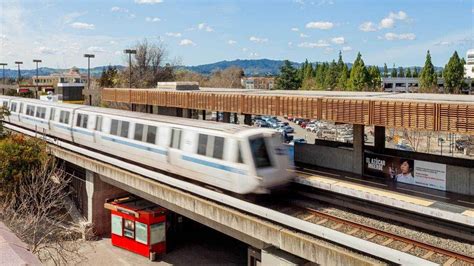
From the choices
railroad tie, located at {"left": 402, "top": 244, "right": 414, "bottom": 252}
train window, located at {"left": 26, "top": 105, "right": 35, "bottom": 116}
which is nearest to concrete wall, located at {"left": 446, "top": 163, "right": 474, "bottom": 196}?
railroad tie, located at {"left": 402, "top": 244, "right": 414, "bottom": 252}

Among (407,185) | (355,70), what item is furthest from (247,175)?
(355,70)

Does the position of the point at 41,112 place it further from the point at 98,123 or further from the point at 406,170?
the point at 406,170

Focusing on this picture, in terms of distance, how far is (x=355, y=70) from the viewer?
260 feet

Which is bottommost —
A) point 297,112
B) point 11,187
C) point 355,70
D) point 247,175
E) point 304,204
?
point 11,187

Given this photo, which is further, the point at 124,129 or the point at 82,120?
the point at 82,120

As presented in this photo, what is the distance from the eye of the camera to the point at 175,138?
17453 millimetres

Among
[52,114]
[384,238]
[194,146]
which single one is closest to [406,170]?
[384,238]

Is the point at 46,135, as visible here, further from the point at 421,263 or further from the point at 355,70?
the point at 355,70

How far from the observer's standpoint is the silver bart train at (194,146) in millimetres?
14391

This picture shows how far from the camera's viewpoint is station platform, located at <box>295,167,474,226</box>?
11.8 m

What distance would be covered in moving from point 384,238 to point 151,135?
10.8 m

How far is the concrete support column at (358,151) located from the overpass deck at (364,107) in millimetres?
1384

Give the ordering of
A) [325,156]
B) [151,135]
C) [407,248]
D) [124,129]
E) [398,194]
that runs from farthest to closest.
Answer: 1. [124,129]
2. [151,135]
3. [325,156]
4. [398,194]
5. [407,248]

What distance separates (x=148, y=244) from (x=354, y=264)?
13.9 metres
